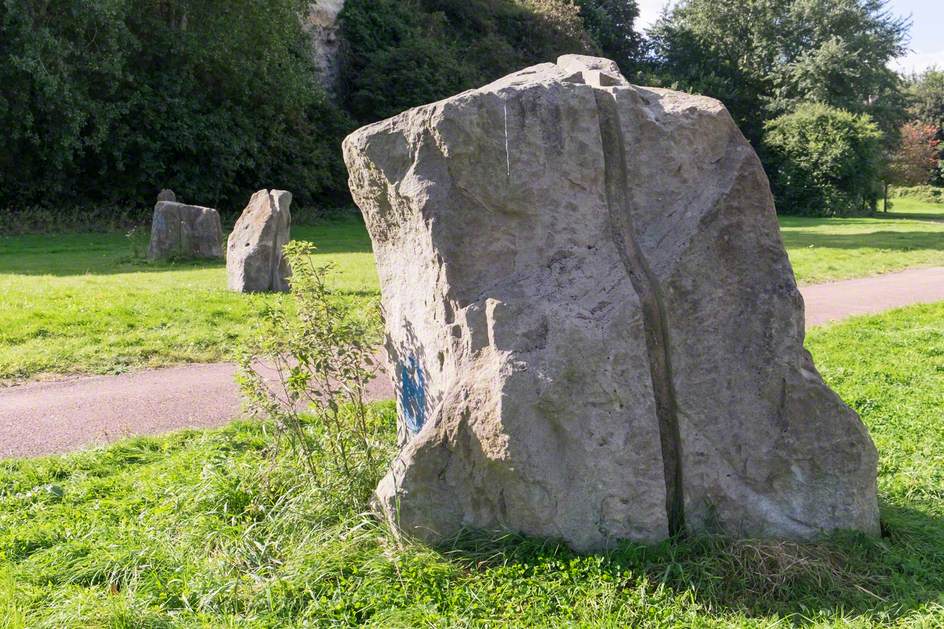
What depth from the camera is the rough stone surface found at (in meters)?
16.0

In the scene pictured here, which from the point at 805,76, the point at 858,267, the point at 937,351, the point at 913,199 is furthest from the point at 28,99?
the point at 913,199

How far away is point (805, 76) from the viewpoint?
42.3m

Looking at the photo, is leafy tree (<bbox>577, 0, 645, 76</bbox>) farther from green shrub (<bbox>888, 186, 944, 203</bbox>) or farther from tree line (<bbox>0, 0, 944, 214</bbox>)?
green shrub (<bbox>888, 186, 944, 203</bbox>)

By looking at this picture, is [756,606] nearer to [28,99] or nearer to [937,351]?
[937,351]

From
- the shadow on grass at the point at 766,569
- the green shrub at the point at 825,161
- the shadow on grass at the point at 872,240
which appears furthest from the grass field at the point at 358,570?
the green shrub at the point at 825,161

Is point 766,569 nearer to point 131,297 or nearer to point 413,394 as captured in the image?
point 413,394

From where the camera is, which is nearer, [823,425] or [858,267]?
[823,425]

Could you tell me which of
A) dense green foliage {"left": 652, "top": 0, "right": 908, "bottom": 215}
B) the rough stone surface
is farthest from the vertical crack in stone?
dense green foliage {"left": 652, "top": 0, "right": 908, "bottom": 215}

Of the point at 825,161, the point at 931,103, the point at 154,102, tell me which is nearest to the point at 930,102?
the point at 931,103

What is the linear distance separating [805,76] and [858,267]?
98.3 ft

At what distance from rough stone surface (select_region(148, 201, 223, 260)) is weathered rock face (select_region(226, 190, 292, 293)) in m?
3.88

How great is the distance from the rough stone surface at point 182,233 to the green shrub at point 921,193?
5257 cm

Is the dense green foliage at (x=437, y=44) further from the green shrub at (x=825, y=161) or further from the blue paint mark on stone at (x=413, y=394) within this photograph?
the blue paint mark on stone at (x=413, y=394)

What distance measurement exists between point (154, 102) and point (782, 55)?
108 ft
